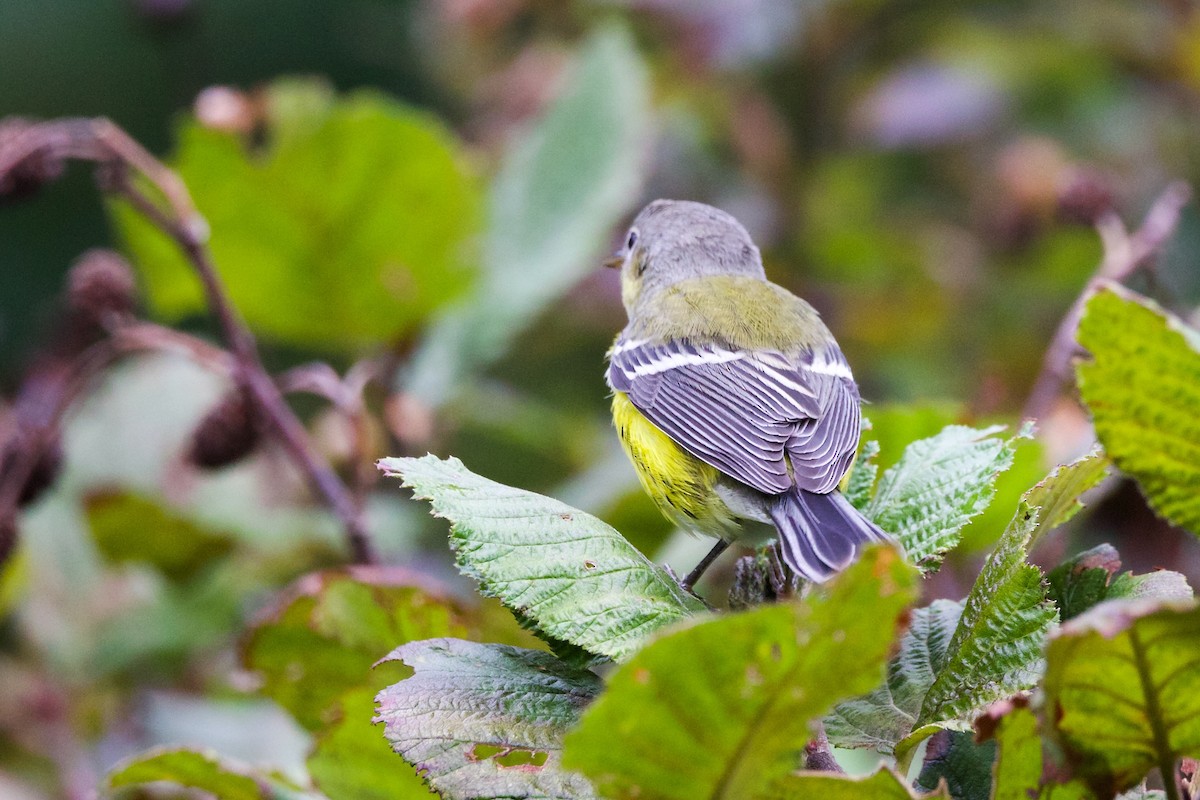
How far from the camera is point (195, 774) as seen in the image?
47.7 inches

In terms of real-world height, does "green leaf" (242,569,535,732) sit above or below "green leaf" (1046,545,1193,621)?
below

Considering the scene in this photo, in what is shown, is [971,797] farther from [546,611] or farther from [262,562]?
[262,562]

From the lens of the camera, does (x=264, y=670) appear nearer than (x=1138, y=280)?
Yes

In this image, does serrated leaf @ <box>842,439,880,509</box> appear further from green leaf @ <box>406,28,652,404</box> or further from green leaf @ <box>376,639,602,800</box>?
green leaf @ <box>406,28,652,404</box>

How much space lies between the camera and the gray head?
2.60m

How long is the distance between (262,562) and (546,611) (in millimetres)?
1441

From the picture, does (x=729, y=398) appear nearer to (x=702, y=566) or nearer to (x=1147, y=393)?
(x=702, y=566)

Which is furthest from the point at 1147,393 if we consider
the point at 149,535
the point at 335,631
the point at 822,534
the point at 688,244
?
the point at 688,244

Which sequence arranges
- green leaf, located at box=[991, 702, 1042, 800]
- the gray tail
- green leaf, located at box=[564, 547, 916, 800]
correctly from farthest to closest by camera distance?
the gray tail < green leaf, located at box=[991, 702, 1042, 800] < green leaf, located at box=[564, 547, 916, 800]

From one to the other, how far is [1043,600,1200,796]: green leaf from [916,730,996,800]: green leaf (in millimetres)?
150

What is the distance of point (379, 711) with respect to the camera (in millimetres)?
1016

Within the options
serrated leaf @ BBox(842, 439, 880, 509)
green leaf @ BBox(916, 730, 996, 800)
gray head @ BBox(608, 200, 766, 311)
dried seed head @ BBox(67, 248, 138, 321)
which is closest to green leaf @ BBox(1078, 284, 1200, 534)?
green leaf @ BBox(916, 730, 996, 800)

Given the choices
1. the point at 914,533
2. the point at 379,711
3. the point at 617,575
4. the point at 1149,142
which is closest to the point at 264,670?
the point at 379,711

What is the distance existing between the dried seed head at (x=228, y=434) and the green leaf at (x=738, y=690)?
3.36 feet
